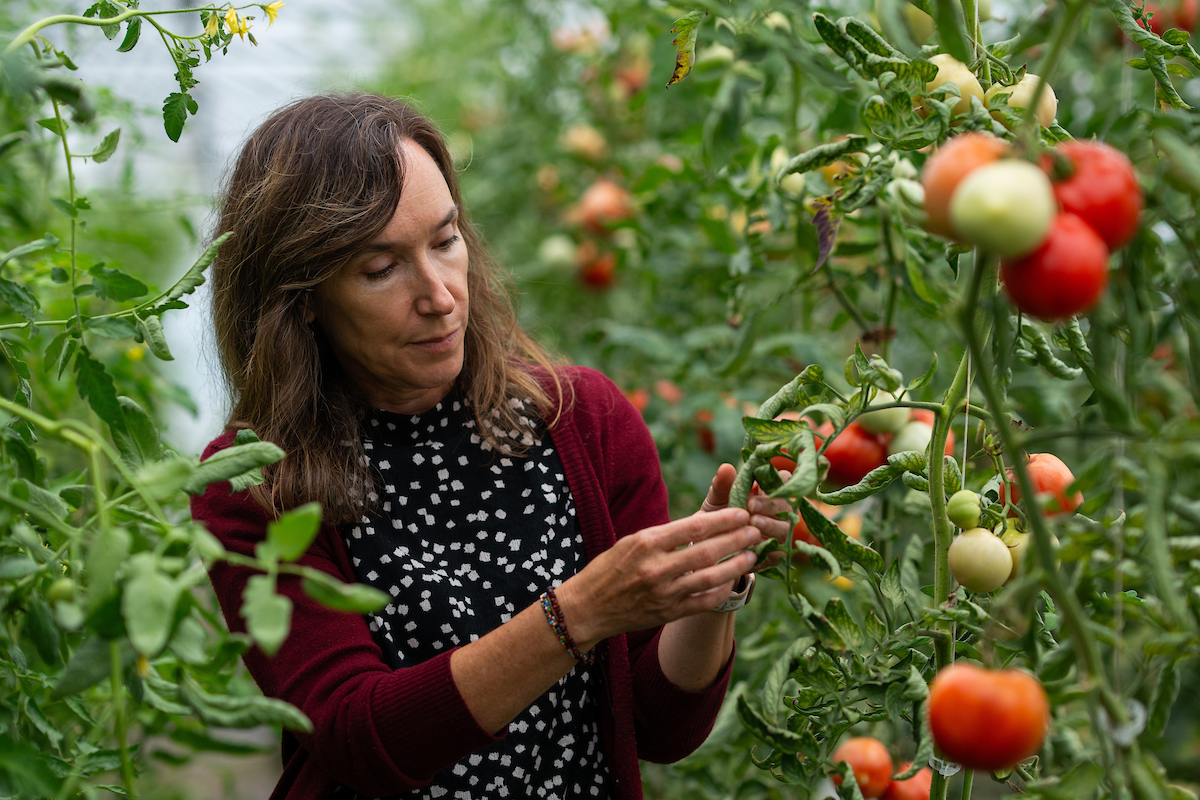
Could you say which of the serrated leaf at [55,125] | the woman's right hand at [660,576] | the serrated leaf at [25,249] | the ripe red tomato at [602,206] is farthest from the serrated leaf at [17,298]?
the ripe red tomato at [602,206]

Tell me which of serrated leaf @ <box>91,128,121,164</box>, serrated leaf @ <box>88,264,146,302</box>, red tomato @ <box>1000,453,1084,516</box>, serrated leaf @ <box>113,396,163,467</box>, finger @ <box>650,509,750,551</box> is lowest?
red tomato @ <box>1000,453,1084,516</box>

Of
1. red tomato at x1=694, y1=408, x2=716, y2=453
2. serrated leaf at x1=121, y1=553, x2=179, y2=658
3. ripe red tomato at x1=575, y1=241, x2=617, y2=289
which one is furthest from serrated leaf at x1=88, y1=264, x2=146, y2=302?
ripe red tomato at x1=575, y1=241, x2=617, y2=289

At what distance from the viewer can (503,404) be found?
105 centimetres

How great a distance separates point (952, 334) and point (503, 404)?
30.7 inches

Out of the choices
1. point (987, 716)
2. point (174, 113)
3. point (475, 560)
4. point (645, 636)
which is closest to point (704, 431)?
point (645, 636)

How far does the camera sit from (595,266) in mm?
2127

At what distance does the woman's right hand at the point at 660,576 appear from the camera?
2.30 feet

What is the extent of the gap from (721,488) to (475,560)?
29 cm

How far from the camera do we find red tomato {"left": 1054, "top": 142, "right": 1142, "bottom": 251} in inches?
17.1

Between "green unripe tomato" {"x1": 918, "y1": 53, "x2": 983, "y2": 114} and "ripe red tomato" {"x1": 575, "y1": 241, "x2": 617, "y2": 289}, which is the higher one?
"green unripe tomato" {"x1": 918, "y1": 53, "x2": 983, "y2": 114}

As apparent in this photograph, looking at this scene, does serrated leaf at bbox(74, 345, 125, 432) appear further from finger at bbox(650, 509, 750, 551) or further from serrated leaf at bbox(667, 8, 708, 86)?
serrated leaf at bbox(667, 8, 708, 86)

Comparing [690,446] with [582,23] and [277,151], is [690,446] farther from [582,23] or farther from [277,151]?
[582,23]

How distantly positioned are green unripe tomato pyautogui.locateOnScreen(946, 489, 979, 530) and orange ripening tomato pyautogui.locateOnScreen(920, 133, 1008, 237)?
0.84ft

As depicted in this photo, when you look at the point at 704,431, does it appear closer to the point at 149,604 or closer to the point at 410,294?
the point at 410,294
